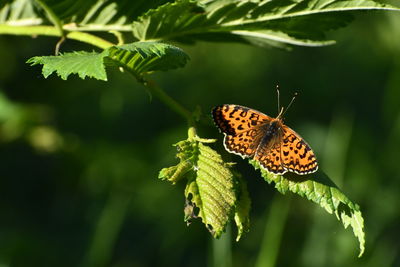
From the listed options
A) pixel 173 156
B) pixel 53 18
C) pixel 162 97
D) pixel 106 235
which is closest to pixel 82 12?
pixel 53 18

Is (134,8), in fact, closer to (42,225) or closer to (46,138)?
(46,138)

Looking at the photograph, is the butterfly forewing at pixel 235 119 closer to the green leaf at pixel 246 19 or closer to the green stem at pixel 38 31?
the green leaf at pixel 246 19

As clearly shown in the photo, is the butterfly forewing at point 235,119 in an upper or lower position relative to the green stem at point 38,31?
lower

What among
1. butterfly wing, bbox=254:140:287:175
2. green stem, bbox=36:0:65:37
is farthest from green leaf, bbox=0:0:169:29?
butterfly wing, bbox=254:140:287:175

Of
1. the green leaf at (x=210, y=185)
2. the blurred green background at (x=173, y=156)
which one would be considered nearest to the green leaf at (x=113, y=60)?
the green leaf at (x=210, y=185)

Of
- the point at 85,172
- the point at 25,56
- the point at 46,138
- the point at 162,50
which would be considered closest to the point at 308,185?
the point at 162,50

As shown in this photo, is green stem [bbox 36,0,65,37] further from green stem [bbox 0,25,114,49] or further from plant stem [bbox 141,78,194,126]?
plant stem [bbox 141,78,194,126]
